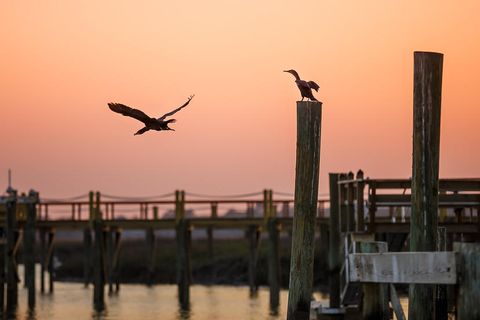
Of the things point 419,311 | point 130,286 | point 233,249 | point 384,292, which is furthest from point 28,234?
point 233,249

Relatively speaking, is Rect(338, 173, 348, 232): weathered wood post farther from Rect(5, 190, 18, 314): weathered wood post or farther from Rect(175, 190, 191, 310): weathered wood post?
Rect(175, 190, 191, 310): weathered wood post

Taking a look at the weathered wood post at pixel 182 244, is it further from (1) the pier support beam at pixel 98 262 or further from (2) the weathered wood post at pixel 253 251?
(2) the weathered wood post at pixel 253 251

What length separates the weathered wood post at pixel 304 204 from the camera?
18.8 m

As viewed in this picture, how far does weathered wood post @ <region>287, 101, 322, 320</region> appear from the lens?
61.7ft

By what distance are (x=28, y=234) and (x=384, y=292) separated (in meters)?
23.8

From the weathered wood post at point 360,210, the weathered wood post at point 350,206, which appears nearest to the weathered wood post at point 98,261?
the weathered wood post at point 350,206

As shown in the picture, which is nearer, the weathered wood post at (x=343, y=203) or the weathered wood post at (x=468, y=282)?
the weathered wood post at (x=468, y=282)

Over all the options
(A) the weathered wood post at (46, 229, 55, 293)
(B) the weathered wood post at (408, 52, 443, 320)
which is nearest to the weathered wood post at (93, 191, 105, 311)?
(A) the weathered wood post at (46, 229, 55, 293)

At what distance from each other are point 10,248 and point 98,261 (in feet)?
22.3

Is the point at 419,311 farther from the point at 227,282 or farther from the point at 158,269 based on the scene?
the point at 158,269

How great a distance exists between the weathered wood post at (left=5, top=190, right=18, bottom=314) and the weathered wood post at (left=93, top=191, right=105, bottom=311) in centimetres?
507

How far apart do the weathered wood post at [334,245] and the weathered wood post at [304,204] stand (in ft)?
27.0

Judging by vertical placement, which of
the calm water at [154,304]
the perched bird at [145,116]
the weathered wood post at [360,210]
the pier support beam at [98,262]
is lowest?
the calm water at [154,304]

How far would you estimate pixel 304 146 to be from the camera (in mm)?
18828
